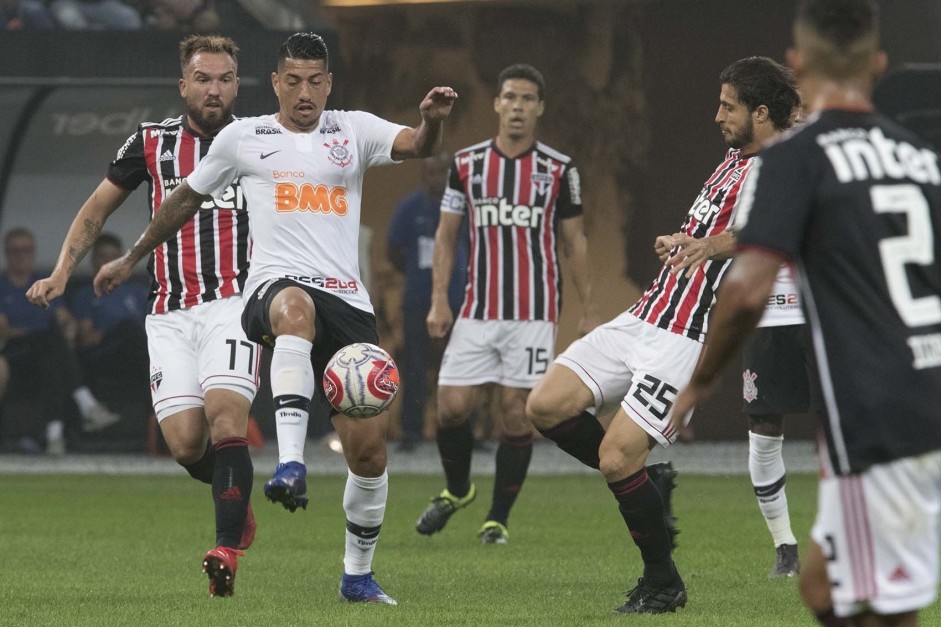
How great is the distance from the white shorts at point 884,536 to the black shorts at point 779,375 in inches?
149

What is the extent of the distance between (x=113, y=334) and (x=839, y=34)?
35.4 ft

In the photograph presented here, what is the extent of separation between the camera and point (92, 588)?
21.3 feet

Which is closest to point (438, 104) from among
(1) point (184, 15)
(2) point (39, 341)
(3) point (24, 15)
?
(2) point (39, 341)

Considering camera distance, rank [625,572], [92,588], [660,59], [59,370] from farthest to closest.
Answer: [660,59] → [59,370] → [625,572] → [92,588]

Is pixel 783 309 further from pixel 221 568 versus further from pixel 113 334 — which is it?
pixel 113 334

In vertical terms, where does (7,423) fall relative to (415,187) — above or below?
below

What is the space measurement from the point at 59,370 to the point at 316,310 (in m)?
7.89

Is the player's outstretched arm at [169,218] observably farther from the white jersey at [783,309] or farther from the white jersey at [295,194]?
the white jersey at [783,309]

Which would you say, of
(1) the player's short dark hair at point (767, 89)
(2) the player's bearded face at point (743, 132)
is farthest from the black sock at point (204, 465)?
(1) the player's short dark hair at point (767, 89)

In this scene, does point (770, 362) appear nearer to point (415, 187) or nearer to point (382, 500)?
point (382, 500)

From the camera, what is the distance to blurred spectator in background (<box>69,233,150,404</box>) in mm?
13367

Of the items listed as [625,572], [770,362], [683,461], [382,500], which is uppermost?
[770,362]

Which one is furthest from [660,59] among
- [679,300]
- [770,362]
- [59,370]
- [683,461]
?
[679,300]

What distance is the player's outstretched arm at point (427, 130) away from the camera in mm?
5855
